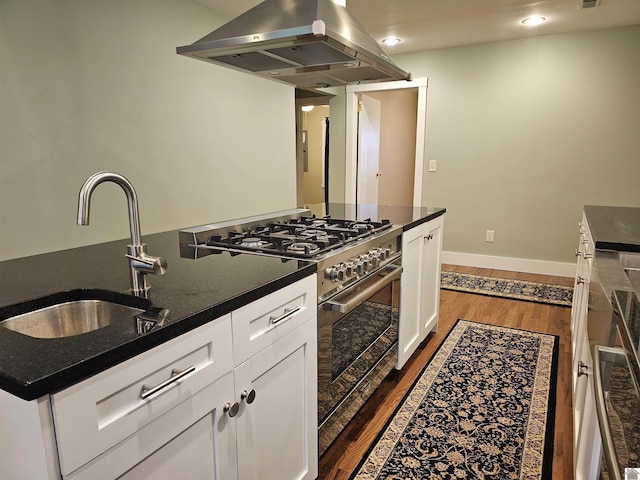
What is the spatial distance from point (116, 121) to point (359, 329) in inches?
75.9

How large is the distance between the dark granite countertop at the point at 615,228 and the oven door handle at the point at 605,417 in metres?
0.87

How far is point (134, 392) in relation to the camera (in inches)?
31.9

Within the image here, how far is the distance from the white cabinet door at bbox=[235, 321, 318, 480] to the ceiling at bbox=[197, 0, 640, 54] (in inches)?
107

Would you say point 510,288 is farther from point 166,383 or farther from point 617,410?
point 166,383

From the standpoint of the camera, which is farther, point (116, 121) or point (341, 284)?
point (116, 121)

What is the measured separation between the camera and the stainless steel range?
150 centimetres

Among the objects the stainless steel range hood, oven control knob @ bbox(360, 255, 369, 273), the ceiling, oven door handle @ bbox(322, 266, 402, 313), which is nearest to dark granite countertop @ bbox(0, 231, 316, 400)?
oven door handle @ bbox(322, 266, 402, 313)

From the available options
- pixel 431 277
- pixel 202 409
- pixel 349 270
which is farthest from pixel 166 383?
pixel 431 277

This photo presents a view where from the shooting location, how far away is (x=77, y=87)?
230cm

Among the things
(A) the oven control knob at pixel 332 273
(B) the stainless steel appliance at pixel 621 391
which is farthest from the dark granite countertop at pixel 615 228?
(A) the oven control knob at pixel 332 273

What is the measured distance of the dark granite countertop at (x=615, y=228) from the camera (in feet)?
5.70

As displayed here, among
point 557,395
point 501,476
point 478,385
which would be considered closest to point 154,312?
point 501,476

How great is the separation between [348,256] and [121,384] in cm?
95

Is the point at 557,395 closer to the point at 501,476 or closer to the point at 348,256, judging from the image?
the point at 501,476
